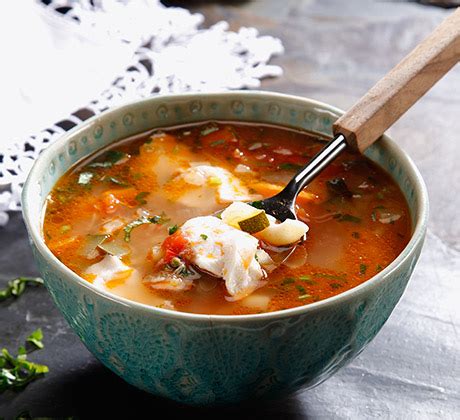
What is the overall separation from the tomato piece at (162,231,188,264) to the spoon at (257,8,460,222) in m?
0.22

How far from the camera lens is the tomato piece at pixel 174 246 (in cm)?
157

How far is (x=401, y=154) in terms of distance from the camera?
177 cm

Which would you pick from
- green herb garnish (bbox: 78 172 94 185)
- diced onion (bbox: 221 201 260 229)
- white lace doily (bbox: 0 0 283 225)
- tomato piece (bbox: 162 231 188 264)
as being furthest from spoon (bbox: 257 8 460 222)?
white lace doily (bbox: 0 0 283 225)

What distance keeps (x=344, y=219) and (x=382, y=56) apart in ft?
4.94

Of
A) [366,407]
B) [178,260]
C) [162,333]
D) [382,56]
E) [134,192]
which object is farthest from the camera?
[382,56]

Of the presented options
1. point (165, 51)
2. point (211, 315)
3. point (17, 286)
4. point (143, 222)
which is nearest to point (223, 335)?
point (211, 315)

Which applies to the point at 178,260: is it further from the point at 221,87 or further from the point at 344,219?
the point at 221,87

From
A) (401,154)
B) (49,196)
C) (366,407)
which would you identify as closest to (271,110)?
(401,154)

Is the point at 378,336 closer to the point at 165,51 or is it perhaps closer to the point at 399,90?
the point at 399,90

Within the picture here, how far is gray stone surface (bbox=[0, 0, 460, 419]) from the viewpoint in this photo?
1682 millimetres

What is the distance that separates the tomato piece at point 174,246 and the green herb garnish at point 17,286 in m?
0.55

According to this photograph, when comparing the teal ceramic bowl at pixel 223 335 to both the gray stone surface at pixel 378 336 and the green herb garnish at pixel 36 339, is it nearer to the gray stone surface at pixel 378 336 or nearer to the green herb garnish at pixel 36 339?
the gray stone surface at pixel 378 336

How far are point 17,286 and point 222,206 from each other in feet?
1.88

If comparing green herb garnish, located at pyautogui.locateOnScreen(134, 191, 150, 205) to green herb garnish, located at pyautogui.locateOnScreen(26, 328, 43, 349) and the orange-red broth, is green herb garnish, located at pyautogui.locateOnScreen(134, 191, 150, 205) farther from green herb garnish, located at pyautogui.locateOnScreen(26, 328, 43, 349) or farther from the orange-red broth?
green herb garnish, located at pyautogui.locateOnScreen(26, 328, 43, 349)
